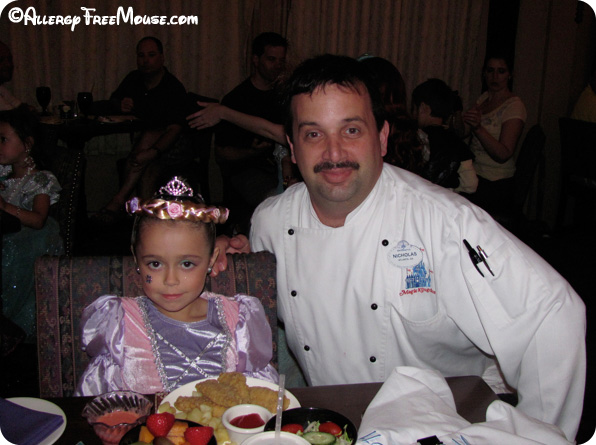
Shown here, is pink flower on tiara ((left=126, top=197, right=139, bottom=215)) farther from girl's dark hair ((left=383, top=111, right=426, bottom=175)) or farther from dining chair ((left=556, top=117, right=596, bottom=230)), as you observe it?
dining chair ((left=556, top=117, right=596, bottom=230))

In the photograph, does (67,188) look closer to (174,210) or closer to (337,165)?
(174,210)

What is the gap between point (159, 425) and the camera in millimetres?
1192

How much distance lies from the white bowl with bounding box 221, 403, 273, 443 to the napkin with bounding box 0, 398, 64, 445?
1.27 ft

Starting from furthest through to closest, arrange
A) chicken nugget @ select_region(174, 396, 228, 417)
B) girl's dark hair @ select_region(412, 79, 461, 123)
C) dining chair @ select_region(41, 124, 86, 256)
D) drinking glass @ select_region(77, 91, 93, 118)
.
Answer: drinking glass @ select_region(77, 91, 93, 118) → dining chair @ select_region(41, 124, 86, 256) → girl's dark hair @ select_region(412, 79, 461, 123) → chicken nugget @ select_region(174, 396, 228, 417)

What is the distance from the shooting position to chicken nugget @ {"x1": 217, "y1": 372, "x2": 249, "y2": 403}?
1.39 meters

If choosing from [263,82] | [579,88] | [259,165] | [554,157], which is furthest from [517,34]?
[259,165]

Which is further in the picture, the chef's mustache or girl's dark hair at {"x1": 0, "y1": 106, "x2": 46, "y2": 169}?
girl's dark hair at {"x1": 0, "y1": 106, "x2": 46, "y2": 169}

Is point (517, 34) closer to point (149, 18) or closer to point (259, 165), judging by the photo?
point (259, 165)

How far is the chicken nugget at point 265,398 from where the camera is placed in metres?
1.36

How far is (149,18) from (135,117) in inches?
57.2

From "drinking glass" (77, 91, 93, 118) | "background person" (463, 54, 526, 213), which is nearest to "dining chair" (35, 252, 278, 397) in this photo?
"background person" (463, 54, 526, 213)

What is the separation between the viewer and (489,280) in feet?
5.54

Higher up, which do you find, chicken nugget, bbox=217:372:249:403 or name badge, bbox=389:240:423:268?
name badge, bbox=389:240:423:268
